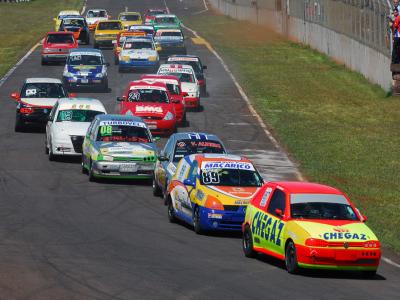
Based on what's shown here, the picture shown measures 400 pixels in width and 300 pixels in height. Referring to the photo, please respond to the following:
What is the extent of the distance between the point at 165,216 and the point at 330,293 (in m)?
8.25

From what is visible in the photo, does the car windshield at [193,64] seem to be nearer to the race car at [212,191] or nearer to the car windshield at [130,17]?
the race car at [212,191]

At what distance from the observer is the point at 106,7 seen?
114500 millimetres

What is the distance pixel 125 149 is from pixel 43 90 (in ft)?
35.7

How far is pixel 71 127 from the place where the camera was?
33.7 meters

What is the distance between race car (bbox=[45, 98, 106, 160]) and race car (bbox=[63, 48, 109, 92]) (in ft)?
50.0

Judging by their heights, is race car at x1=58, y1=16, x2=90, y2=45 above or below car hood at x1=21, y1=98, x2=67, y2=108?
below

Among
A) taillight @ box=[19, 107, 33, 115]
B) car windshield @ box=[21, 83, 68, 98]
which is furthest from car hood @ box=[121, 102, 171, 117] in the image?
taillight @ box=[19, 107, 33, 115]

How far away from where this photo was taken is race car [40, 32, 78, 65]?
61.7 metres

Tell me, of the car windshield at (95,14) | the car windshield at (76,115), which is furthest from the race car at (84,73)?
the car windshield at (95,14)

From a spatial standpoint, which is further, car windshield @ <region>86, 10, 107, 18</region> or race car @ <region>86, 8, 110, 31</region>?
car windshield @ <region>86, 10, 107, 18</region>

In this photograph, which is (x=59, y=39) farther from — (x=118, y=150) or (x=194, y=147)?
(x=194, y=147)

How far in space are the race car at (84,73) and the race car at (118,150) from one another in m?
19.3

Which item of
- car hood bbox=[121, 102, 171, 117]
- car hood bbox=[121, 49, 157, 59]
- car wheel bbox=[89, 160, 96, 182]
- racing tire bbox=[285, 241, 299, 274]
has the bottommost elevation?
car hood bbox=[121, 49, 157, 59]

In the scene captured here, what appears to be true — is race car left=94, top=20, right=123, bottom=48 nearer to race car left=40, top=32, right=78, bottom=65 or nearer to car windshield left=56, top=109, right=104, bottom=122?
race car left=40, top=32, right=78, bottom=65
